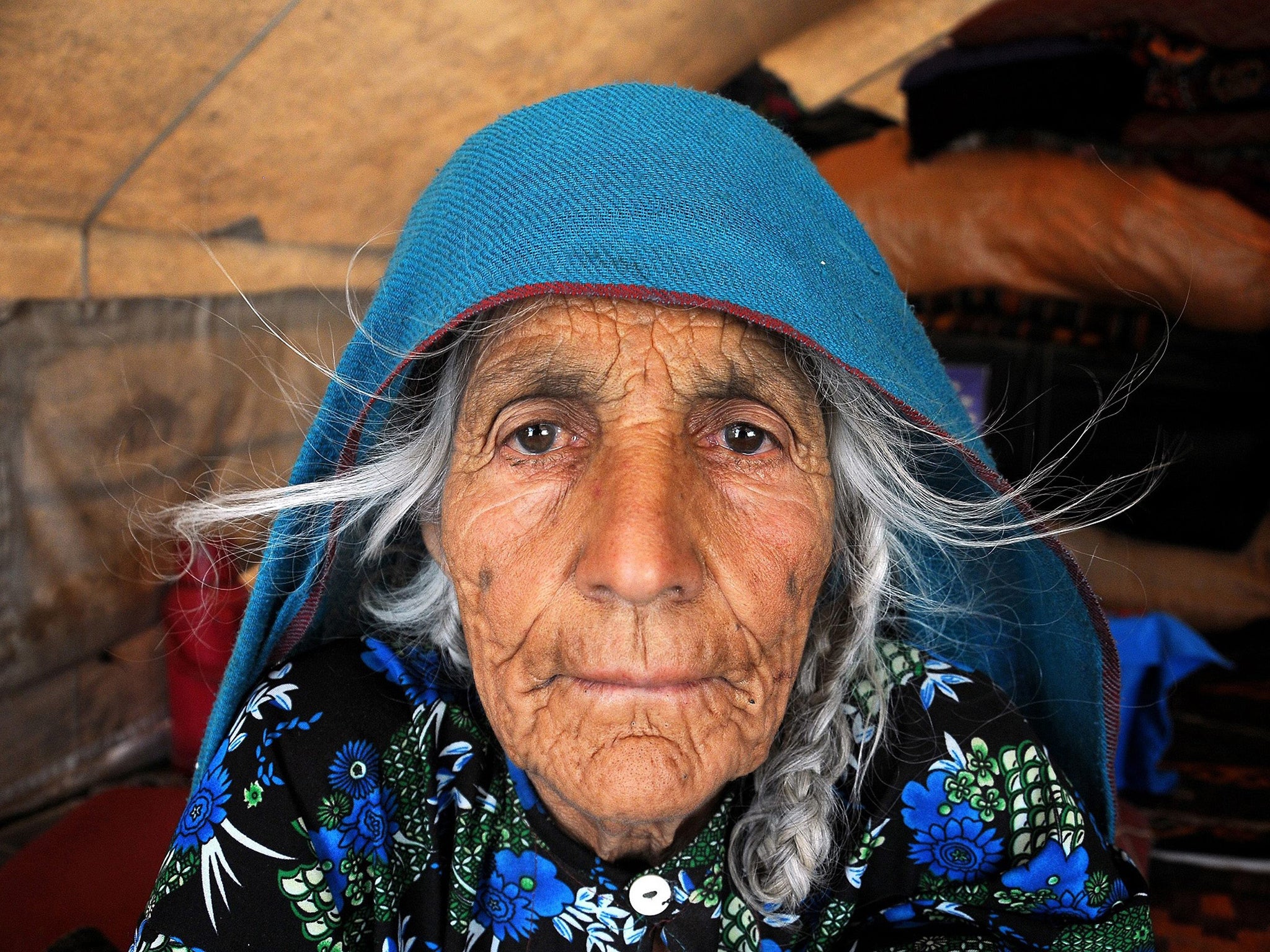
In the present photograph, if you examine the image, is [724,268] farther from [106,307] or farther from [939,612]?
[106,307]

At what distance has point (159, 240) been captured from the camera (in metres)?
2.60

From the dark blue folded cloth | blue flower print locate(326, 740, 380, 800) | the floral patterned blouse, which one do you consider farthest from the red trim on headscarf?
the dark blue folded cloth

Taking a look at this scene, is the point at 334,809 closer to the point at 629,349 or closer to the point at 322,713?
the point at 322,713

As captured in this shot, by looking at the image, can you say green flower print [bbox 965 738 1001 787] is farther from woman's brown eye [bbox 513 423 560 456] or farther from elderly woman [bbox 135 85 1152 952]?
woman's brown eye [bbox 513 423 560 456]

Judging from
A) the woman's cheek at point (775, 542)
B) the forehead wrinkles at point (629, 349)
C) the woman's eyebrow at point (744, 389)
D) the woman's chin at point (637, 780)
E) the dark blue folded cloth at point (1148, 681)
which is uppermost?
the forehead wrinkles at point (629, 349)

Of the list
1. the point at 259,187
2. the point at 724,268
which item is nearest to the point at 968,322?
the point at 259,187

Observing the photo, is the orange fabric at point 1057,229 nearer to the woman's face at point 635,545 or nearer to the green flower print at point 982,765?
the green flower print at point 982,765

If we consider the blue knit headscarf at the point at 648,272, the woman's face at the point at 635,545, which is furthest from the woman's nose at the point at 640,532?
the blue knit headscarf at the point at 648,272

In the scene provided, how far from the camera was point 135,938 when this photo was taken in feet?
4.06

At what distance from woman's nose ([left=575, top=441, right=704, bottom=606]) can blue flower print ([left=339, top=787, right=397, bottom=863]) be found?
1.58 ft

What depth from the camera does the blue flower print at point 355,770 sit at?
1382mm

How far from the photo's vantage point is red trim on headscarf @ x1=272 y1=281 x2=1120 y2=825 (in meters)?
1.20

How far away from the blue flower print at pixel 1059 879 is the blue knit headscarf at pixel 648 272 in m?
0.23

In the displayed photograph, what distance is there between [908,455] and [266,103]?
1.89 m
